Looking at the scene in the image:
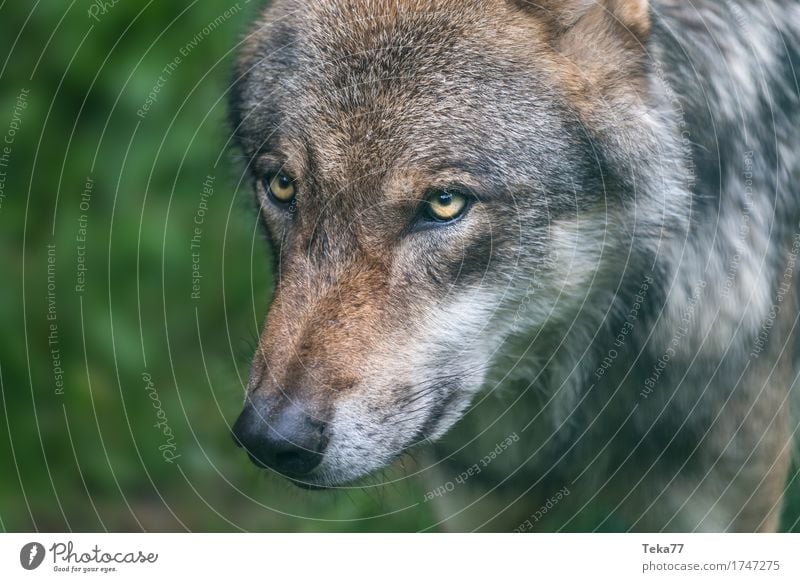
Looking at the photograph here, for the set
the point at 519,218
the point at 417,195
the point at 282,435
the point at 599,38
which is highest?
the point at 599,38

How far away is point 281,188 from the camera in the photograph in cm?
257

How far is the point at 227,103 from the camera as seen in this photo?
9.90 feet

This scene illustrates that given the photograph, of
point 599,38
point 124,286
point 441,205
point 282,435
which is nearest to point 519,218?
point 441,205

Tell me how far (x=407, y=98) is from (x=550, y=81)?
1.20 ft

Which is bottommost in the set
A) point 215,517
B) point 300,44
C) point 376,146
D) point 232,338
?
point 215,517

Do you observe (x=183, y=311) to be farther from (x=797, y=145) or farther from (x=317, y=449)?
(x=797, y=145)

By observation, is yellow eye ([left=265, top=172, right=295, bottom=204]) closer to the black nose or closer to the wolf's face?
the wolf's face

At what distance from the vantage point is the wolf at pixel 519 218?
2334 mm

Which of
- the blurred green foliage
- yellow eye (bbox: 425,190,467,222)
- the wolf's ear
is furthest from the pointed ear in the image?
the blurred green foliage

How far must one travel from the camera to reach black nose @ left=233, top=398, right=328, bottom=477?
2178 mm

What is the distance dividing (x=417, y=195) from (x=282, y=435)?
0.67 metres

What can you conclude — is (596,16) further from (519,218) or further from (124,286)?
(124,286)

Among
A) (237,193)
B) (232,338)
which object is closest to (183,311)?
(232,338)

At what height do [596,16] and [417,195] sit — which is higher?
[596,16]
